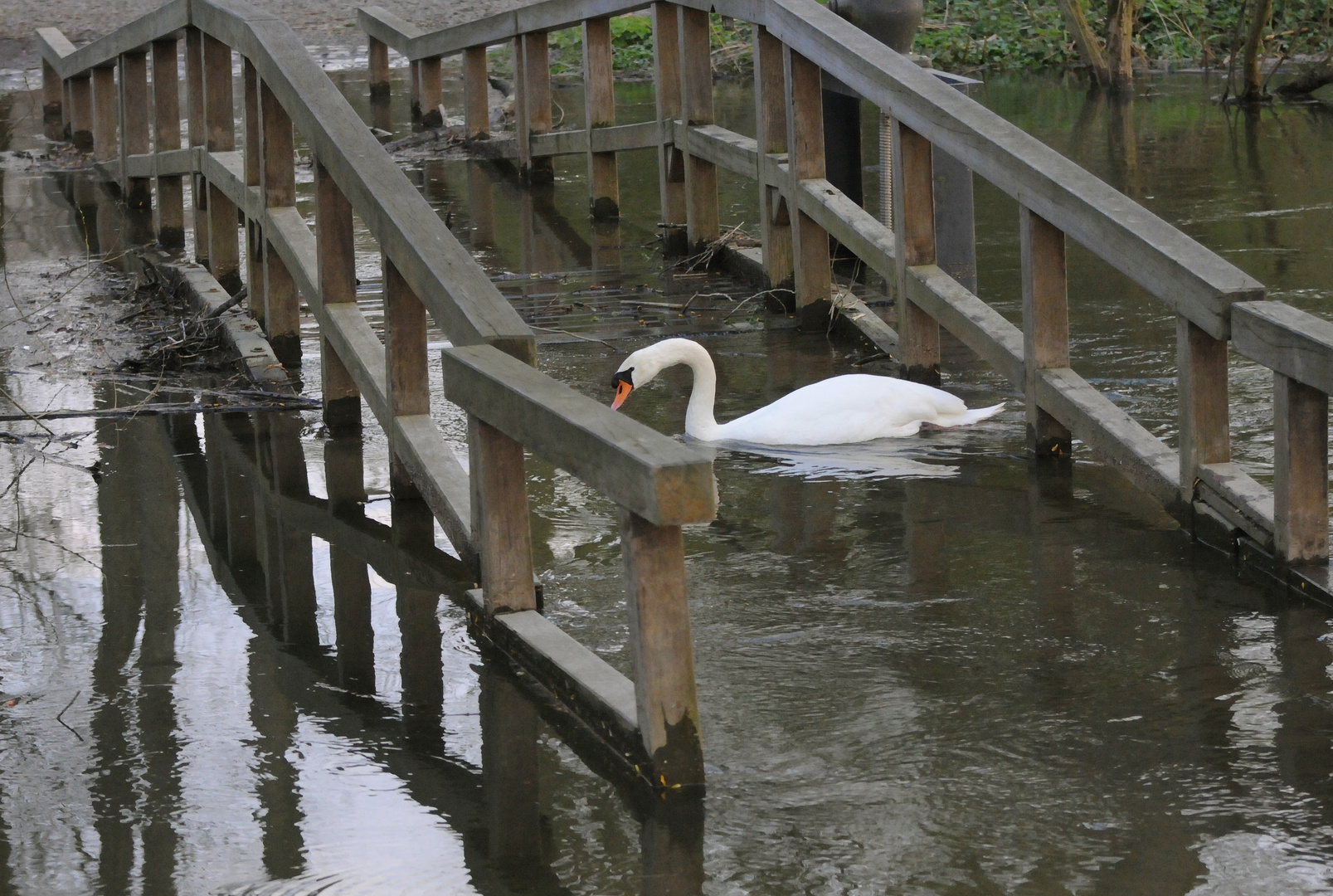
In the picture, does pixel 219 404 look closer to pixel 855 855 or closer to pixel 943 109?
pixel 943 109

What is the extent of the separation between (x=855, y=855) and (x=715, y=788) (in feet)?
1.27

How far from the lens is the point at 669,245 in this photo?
10.1 metres

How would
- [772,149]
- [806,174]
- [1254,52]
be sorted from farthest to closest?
[1254,52] < [772,149] < [806,174]

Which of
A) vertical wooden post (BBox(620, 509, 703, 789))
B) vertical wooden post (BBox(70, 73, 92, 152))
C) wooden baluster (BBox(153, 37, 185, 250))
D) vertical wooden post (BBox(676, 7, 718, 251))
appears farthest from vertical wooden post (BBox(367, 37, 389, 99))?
vertical wooden post (BBox(620, 509, 703, 789))

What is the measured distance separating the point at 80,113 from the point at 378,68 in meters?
3.13

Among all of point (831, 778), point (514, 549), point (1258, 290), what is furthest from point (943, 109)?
point (831, 778)

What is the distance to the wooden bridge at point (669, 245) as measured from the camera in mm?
3619

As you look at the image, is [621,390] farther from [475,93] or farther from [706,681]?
[475,93]

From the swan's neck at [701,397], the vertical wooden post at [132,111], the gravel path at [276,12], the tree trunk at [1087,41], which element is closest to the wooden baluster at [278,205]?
the swan's neck at [701,397]

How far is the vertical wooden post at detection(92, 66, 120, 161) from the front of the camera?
12.3 meters

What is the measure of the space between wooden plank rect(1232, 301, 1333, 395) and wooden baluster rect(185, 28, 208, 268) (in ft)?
18.7

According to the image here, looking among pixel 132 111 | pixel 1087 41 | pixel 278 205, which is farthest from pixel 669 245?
pixel 1087 41

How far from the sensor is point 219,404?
700 cm

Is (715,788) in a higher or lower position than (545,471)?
lower
